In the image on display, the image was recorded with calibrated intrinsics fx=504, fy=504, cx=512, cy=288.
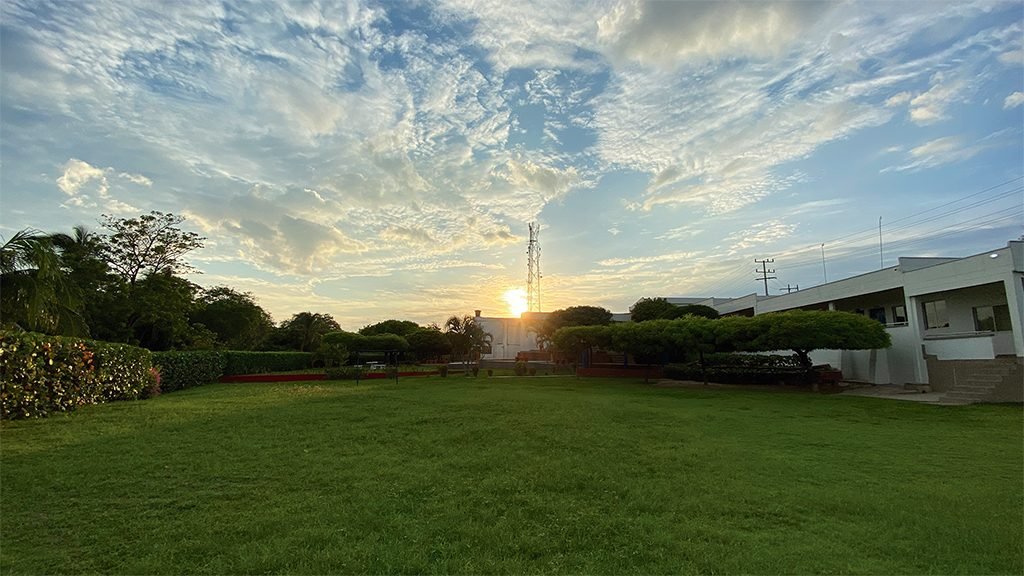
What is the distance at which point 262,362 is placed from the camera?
28.0 metres

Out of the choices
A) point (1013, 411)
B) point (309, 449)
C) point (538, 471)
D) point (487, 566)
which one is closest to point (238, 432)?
point (309, 449)

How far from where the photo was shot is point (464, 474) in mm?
5707

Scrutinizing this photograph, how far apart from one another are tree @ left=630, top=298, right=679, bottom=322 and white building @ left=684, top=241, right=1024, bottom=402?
8.56m

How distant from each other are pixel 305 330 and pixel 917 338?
42393 millimetres

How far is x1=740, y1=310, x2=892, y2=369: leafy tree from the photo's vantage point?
1797 cm

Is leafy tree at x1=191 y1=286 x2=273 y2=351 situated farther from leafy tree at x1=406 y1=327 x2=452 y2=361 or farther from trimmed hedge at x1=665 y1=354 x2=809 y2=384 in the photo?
trimmed hedge at x1=665 y1=354 x2=809 y2=384

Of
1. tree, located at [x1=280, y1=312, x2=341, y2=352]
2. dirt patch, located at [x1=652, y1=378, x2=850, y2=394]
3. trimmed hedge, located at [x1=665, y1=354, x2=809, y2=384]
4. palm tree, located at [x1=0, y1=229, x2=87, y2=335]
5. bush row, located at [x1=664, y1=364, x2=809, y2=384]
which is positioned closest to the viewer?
palm tree, located at [x1=0, y1=229, x2=87, y2=335]

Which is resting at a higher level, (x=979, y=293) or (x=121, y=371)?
(x=979, y=293)

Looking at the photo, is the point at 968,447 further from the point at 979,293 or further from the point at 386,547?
the point at 979,293

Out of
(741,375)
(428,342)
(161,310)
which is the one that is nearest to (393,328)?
(428,342)

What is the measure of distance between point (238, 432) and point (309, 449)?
84.6 inches

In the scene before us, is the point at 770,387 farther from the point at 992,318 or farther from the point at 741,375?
the point at 992,318

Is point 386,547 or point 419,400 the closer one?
point 386,547

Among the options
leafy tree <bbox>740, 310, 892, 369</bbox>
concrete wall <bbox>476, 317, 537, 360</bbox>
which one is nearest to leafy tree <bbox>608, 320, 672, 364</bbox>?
leafy tree <bbox>740, 310, 892, 369</bbox>
